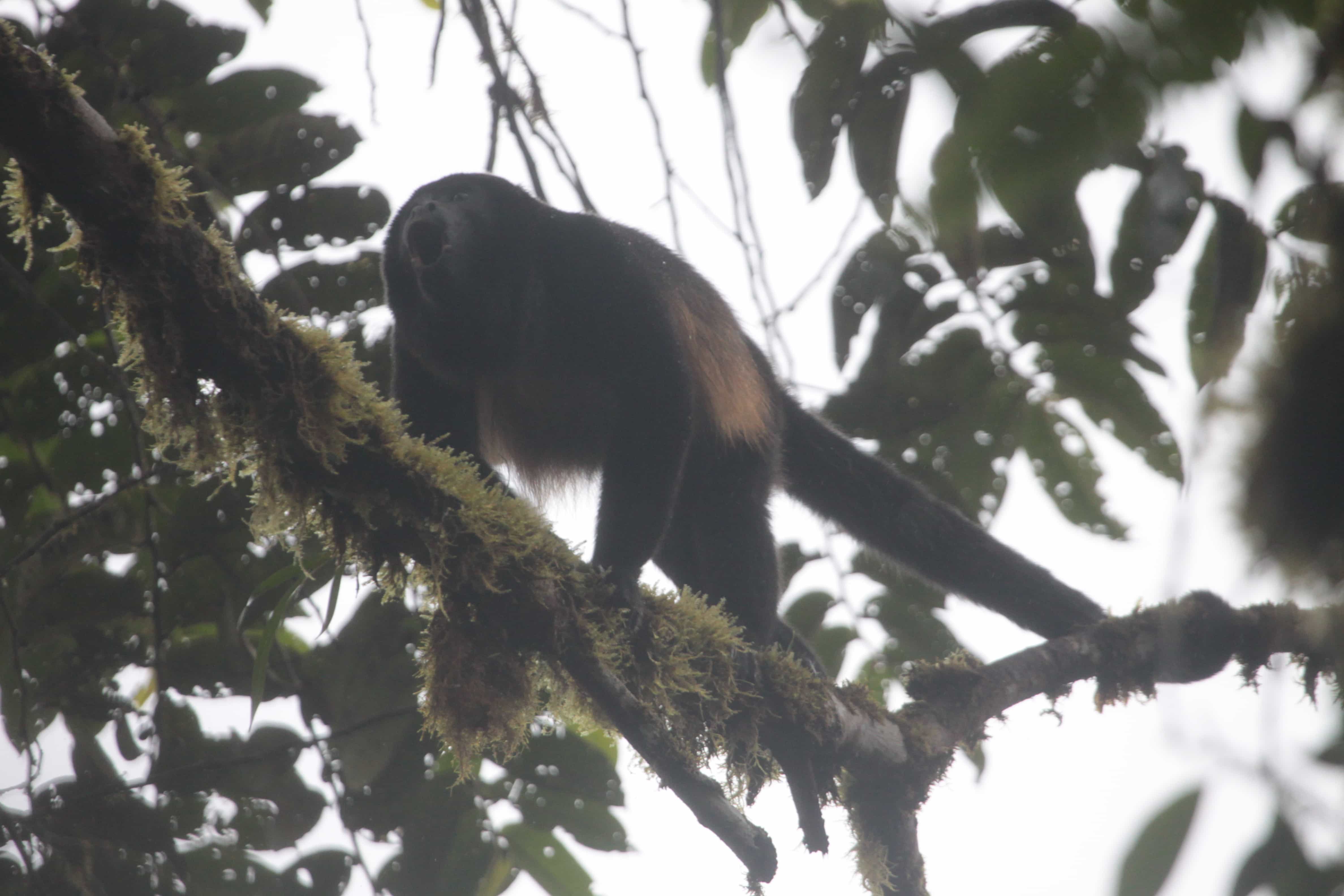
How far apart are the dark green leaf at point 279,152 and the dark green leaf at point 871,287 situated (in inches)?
61.2

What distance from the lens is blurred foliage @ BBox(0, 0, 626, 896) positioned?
2736 mm

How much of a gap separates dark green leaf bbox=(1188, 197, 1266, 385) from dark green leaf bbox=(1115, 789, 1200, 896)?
0.29 metres

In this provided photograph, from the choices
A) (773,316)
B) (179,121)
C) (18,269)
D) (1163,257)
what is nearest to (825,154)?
(1163,257)

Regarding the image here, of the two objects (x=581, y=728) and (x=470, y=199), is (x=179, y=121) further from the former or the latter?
(x=581, y=728)

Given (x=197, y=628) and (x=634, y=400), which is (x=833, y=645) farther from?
(x=197, y=628)

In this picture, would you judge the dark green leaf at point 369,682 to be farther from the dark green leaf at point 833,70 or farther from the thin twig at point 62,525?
the dark green leaf at point 833,70

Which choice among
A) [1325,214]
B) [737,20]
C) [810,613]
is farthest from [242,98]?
[1325,214]

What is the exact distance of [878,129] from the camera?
1189 millimetres

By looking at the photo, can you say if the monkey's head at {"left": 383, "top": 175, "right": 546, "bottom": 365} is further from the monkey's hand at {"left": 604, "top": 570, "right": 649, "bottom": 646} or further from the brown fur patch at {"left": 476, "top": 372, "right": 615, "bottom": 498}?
the monkey's hand at {"left": 604, "top": 570, "right": 649, "bottom": 646}

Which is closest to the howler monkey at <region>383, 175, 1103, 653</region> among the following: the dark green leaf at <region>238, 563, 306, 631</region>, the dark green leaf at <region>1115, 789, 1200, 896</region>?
the dark green leaf at <region>238, 563, 306, 631</region>

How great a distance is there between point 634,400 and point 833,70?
1865 millimetres

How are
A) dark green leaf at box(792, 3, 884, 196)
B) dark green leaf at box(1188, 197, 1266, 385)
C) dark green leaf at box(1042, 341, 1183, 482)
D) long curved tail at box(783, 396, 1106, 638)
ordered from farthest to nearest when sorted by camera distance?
long curved tail at box(783, 396, 1106, 638), dark green leaf at box(1042, 341, 1183, 482), dark green leaf at box(792, 3, 884, 196), dark green leaf at box(1188, 197, 1266, 385)

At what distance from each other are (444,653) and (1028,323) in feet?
6.07

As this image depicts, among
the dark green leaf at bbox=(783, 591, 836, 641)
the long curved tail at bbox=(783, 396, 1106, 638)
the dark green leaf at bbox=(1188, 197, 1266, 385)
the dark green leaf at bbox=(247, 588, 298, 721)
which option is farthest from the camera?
the dark green leaf at bbox=(783, 591, 836, 641)
